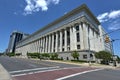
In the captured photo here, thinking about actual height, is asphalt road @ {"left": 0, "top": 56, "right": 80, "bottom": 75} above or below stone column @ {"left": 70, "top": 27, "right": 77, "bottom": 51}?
below

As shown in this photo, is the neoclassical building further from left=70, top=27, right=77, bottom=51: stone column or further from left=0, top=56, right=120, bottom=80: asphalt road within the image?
left=0, top=56, right=120, bottom=80: asphalt road

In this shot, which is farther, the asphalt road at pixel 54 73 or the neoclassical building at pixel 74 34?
the neoclassical building at pixel 74 34

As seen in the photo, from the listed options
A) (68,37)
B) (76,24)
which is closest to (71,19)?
(76,24)

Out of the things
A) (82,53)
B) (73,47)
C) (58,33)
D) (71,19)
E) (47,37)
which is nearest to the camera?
(82,53)

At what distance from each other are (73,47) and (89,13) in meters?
22.0

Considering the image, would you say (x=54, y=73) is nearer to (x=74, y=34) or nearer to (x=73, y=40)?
(x=73, y=40)

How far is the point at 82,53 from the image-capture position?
5331 cm

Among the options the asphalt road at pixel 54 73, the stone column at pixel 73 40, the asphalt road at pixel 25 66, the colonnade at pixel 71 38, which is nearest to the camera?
the asphalt road at pixel 54 73

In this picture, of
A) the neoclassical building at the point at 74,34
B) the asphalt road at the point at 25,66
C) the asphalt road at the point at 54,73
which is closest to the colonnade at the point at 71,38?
the neoclassical building at the point at 74,34

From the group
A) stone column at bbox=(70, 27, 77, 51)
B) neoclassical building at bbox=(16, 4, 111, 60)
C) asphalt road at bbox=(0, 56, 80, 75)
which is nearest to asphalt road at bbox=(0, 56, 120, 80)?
asphalt road at bbox=(0, 56, 80, 75)

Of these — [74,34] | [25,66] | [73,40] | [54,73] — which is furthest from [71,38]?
[54,73]

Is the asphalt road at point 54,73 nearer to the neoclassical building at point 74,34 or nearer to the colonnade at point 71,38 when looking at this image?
the neoclassical building at point 74,34

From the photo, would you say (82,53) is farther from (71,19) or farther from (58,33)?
(58,33)

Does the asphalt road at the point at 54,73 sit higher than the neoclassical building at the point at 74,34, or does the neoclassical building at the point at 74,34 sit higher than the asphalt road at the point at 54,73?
the neoclassical building at the point at 74,34
